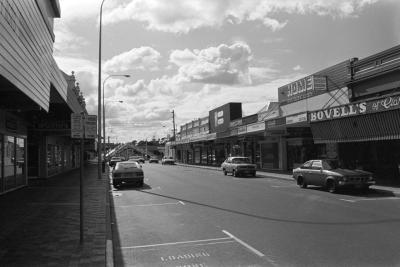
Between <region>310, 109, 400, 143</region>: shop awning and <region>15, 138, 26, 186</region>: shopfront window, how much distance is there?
1644 centimetres

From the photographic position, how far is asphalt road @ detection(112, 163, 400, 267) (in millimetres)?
7929

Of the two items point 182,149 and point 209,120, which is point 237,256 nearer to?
point 209,120

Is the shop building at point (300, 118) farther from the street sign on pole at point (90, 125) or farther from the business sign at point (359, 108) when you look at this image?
the street sign on pole at point (90, 125)

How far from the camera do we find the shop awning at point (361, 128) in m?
20.9

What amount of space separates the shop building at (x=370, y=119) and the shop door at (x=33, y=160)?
1865 cm

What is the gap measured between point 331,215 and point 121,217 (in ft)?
20.0

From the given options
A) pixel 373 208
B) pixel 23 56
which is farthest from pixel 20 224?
pixel 373 208

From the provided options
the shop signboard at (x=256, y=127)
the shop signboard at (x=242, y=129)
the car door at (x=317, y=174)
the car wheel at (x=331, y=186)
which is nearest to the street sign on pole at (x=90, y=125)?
the car wheel at (x=331, y=186)

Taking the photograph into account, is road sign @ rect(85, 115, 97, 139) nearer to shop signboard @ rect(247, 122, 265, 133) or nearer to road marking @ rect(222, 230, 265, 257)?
road marking @ rect(222, 230, 265, 257)

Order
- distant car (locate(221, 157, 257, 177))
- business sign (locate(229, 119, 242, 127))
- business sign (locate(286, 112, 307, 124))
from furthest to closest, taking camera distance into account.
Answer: business sign (locate(229, 119, 242, 127))
distant car (locate(221, 157, 257, 177))
business sign (locate(286, 112, 307, 124))

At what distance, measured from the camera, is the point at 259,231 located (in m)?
10.5

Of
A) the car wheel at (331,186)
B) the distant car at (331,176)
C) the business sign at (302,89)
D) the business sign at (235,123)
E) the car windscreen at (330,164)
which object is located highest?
the business sign at (302,89)

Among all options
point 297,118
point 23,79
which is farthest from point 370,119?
point 23,79

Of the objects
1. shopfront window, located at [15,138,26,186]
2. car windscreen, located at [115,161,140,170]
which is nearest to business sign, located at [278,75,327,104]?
car windscreen, located at [115,161,140,170]
